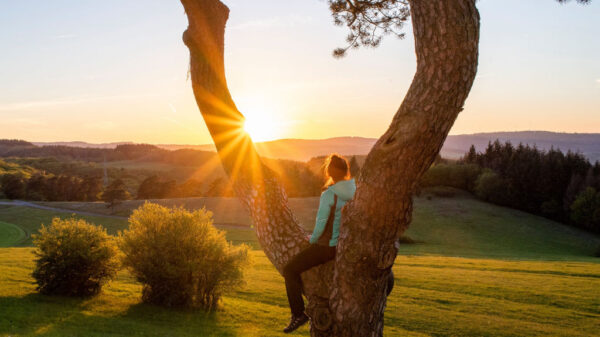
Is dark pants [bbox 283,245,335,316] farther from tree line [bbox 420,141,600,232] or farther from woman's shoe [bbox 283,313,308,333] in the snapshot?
tree line [bbox 420,141,600,232]

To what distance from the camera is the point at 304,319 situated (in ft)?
18.1

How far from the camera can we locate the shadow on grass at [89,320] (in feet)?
45.0

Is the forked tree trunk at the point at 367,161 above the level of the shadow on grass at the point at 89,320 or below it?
above

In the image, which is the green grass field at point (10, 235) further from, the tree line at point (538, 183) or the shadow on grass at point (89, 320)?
the tree line at point (538, 183)

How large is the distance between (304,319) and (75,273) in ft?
50.8

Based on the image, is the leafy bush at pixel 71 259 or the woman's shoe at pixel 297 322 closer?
the woman's shoe at pixel 297 322

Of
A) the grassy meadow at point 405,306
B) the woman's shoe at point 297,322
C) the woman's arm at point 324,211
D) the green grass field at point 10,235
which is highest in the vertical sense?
the woman's arm at point 324,211

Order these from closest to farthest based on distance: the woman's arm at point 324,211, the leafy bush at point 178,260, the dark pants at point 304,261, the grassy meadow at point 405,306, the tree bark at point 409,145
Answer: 1. the tree bark at point 409,145
2. the dark pants at point 304,261
3. the woman's arm at point 324,211
4. the grassy meadow at point 405,306
5. the leafy bush at point 178,260

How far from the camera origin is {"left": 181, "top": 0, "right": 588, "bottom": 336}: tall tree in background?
400 centimetres

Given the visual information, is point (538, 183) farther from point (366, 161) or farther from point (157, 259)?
point (366, 161)

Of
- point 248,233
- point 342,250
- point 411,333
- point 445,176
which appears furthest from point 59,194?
point 342,250

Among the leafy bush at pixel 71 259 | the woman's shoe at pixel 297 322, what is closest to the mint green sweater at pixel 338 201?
the woman's shoe at pixel 297 322

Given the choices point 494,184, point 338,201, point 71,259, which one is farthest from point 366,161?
point 494,184

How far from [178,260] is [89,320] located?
3736mm
